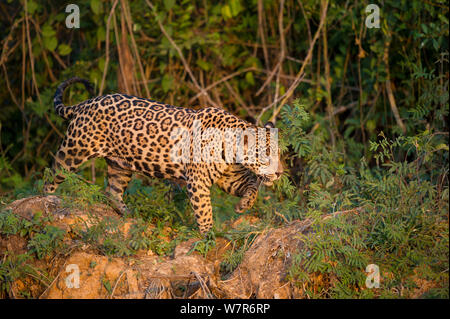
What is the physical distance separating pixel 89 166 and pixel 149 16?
2.39m

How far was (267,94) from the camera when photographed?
31.8 ft

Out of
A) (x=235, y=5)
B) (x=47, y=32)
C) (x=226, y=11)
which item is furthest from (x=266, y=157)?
(x=47, y=32)

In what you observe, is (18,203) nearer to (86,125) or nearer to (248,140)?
(86,125)

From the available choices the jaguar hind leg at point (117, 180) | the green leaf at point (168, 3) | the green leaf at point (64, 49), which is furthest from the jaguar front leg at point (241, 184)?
the green leaf at point (64, 49)

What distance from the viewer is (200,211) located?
228 inches

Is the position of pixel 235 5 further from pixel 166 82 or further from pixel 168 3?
pixel 166 82

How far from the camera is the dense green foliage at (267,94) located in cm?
541

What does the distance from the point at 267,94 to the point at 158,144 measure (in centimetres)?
387

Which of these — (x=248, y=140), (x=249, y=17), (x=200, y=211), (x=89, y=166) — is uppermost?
(x=249, y=17)

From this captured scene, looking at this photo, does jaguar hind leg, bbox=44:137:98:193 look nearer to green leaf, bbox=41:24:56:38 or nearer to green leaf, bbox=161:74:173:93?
green leaf, bbox=161:74:173:93

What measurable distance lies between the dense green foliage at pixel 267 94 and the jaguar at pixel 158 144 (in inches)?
12.1
